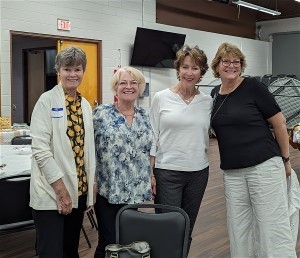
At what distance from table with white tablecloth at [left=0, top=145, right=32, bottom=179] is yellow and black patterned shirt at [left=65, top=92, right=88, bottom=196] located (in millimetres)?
805

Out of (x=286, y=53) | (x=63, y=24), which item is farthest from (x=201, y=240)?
(x=286, y=53)

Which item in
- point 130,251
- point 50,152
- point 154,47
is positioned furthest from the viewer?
point 154,47

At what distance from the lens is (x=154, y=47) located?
9055 mm

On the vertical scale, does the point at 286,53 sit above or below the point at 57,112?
above

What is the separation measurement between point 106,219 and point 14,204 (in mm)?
794

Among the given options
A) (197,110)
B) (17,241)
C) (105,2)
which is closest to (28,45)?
(105,2)

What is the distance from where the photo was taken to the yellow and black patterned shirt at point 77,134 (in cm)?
199

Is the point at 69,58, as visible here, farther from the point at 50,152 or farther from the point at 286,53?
the point at 286,53

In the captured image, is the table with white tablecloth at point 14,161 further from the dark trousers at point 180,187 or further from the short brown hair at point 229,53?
the short brown hair at point 229,53

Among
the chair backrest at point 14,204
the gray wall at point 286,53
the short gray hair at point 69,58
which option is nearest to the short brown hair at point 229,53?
the short gray hair at point 69,58

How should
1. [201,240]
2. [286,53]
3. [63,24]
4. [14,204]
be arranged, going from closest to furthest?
[14,204], [201,240], [63,24], [286,53]

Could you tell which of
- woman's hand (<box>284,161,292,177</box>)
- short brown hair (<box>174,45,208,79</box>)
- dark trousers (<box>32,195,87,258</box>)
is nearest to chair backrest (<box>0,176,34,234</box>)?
dark trousers (<box>32,195,87,258</box>)

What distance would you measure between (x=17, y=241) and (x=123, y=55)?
5.74 metres

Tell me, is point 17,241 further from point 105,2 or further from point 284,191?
point 105,2
